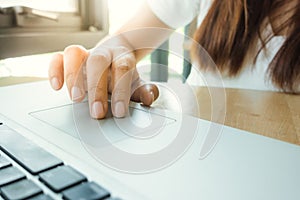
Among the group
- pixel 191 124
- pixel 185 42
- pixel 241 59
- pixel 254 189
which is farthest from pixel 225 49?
pixel 254 189

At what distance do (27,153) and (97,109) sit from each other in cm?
14

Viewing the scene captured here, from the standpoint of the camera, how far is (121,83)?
444 millimetres

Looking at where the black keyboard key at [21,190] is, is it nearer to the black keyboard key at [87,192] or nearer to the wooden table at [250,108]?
the black keyboard key at [87,192]

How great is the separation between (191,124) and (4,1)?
2.49 feet

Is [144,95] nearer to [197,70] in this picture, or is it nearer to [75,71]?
[75,71]

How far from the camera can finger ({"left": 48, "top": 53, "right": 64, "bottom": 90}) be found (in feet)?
1.65

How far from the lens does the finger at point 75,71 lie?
459 millimetres

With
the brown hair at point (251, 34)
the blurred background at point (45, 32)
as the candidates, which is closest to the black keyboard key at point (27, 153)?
the blurred background at point (45, 32)

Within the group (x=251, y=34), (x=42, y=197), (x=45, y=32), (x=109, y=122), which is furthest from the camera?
(x=45, y=32)

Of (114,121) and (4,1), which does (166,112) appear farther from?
(4,1)

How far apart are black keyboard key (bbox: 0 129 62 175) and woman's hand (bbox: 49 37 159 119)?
11 centimetres

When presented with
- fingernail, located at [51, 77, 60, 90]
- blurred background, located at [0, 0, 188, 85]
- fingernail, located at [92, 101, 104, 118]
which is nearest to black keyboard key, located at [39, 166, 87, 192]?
fingernail, located at [92, 101, 104, 118]

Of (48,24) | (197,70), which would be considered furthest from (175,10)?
(48,24)

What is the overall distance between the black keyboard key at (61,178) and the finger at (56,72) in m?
0.29
